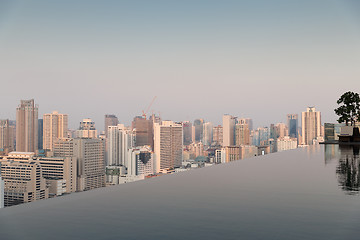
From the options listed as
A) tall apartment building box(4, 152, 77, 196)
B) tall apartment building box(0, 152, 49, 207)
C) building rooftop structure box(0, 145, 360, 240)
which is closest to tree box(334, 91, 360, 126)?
building rooftop structure box(0, 145, 360, 240)

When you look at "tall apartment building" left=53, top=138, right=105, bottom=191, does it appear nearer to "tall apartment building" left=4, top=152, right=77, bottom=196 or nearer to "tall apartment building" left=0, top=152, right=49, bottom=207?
"tall apartment building" left=4, top=152, right=77, bottom=196

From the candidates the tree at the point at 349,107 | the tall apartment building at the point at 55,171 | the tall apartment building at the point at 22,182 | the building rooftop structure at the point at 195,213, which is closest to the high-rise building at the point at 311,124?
the tall apartment building at the point at 55,171

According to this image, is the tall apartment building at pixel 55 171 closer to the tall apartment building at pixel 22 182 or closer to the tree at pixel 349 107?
the tall apartment building at pixel 22 182

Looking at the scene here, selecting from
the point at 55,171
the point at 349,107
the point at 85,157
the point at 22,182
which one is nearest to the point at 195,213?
the point at 349,107

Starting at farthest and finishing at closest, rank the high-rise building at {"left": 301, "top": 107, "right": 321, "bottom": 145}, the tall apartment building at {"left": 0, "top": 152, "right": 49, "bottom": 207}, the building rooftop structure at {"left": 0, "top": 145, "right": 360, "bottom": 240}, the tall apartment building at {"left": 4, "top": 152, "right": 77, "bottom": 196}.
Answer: the high-rise building at {"left": 301, "top": 107, "right": 321, "bottom": 145} → the tall apartment building at {"left": 4, "top": 152, "right": 77, "bottom": 196} → the tall apartment building at {"left": 0, "top": 152, "right": 49, "bottom": 207} → the building rooftop structure at {"left": 0, "top": 145, "right": 360, "bottom": 240}

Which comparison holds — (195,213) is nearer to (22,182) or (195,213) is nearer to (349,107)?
(349,107)

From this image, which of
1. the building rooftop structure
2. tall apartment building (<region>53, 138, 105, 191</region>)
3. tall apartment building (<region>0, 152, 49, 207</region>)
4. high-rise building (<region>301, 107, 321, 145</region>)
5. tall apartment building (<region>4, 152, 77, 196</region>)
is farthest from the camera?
tall apartment building (<region>53, 138, 105, 191</region>)

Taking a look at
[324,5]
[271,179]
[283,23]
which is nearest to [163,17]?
[283,23]
